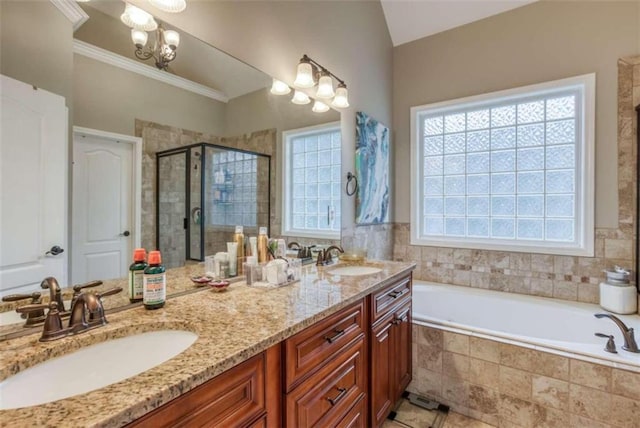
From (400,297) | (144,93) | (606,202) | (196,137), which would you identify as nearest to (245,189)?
(196,137)

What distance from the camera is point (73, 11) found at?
102 cm

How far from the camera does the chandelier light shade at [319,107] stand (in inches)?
88.4

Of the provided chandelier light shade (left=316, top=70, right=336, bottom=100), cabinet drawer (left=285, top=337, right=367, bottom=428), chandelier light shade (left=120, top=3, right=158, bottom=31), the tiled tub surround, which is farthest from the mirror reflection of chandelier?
the tiled tub surround

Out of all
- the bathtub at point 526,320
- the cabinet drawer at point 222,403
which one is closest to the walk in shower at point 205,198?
the cabinet drawer at point 222,403

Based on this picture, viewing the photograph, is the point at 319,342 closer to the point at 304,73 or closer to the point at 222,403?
the point at 222,403

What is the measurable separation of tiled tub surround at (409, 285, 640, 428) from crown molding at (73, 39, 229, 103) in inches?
75.5

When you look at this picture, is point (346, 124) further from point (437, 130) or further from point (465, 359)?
point (465, 359)

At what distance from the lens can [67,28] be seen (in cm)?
100

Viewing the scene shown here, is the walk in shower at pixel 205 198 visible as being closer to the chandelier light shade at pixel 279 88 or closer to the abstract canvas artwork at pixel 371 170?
the chandelier light shade at pixel 279 88

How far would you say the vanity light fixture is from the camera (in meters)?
2.01

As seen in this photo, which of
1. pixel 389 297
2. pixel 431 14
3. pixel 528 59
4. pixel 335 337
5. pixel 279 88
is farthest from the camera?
pixel 431 14

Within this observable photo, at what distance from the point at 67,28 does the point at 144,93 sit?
0.94 feet

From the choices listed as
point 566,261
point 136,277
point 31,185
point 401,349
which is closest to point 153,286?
point 136,277

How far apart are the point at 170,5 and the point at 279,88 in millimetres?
751
